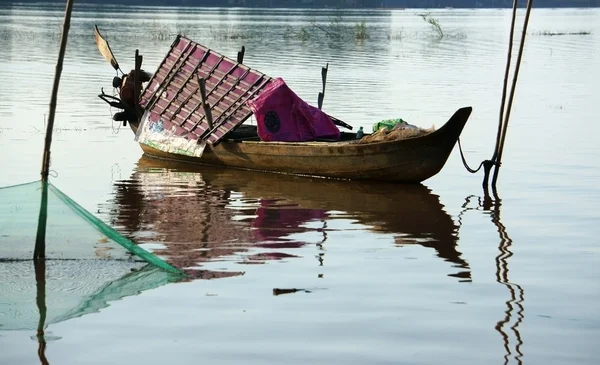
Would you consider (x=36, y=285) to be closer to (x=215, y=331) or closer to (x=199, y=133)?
(x=215, y=331)

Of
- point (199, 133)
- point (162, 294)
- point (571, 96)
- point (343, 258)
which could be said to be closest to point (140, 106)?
point (199, 133)

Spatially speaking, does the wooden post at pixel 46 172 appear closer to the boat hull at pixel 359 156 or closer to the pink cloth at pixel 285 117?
the boat hull at pixel 359 156

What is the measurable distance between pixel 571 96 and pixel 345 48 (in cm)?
2069

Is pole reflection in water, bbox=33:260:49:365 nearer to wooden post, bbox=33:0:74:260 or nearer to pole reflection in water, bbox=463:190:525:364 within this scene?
wooden post, bbox=33:0:74:260

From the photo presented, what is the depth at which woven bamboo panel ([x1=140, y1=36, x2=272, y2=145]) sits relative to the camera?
16484 mm

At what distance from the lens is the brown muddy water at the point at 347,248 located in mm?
7984

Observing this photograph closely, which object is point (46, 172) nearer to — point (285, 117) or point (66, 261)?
point (66, 261)

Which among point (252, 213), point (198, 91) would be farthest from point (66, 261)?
point (198, 91)

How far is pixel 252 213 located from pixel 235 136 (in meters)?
4.40

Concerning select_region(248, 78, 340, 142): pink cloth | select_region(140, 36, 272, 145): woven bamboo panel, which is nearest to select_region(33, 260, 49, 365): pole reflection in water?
select_region(248, 78, 340, 142): pink cloth

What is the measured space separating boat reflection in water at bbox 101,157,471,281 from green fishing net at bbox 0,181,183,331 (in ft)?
2.66

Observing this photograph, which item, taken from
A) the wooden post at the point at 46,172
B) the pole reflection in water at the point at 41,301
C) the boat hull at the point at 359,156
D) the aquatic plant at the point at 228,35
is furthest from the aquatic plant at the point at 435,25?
the pole reflection in water at the point at 41,301

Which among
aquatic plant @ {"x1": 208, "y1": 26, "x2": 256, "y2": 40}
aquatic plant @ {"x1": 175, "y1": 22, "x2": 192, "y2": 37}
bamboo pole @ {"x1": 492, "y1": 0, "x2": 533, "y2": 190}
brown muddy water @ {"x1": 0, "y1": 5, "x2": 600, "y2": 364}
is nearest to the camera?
brown muddy water @ {"x1": 0, "y1": 5, "x2": 600, "y2": 364}

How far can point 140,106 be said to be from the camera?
18.2 m
